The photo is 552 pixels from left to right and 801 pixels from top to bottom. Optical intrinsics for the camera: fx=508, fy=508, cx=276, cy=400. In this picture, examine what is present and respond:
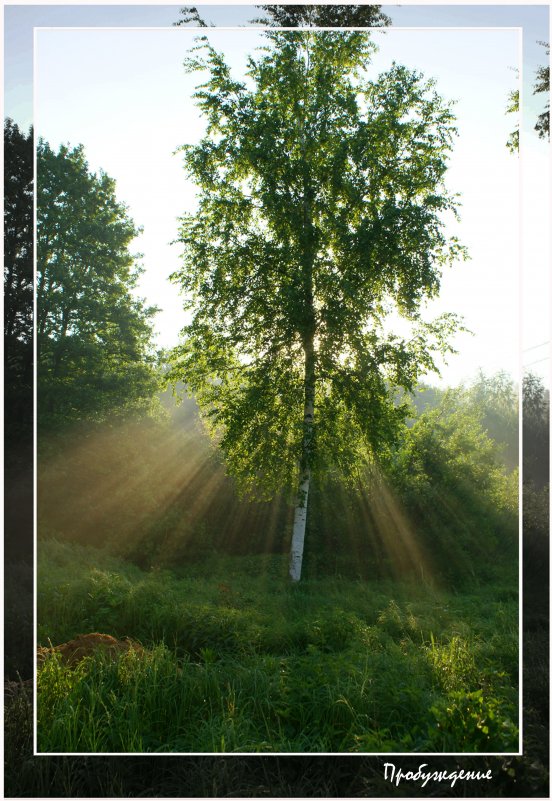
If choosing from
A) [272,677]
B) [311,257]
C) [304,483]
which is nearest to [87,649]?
[272,677]

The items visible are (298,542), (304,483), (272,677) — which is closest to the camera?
(272,677)

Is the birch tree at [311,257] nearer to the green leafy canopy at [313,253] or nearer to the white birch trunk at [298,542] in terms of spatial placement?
the green leafy canopy at [313,253]

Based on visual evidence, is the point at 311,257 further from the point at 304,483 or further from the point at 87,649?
the point at 87,649

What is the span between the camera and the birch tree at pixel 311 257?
20.1ft

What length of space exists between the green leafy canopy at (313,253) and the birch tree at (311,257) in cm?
2

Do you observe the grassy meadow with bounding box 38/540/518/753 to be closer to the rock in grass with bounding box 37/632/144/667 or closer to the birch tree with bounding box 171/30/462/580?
the rock in grass with bounding box 37/632/144/667

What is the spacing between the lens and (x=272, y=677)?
4137 millimetres

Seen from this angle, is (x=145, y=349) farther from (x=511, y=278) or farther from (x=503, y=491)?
(x=503, y=491)

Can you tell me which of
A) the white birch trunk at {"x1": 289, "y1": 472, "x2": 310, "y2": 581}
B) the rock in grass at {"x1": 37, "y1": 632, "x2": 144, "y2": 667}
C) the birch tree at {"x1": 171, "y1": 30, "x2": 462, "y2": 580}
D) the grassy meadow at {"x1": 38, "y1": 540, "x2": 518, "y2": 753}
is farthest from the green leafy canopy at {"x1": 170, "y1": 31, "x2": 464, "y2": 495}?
the rock in grass at {"x1": 37, "y1": 632, "x2": 144, "y2": 667}

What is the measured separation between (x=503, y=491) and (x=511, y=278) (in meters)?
5.75

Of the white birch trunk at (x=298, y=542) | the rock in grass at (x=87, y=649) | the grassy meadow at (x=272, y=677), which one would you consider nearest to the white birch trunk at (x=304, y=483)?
the white birch trunk at (x=298, y=542)

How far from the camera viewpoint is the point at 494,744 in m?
3.67

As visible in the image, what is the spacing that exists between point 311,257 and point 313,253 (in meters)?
0.07

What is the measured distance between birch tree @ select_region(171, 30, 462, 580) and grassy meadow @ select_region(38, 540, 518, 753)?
2203 mm
